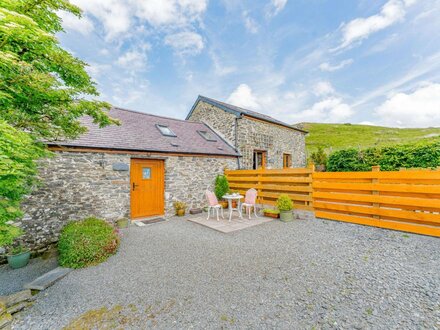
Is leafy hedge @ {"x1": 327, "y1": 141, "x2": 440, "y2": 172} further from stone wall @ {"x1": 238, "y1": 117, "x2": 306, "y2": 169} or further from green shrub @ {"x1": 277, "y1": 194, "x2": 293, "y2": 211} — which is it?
green shrub @ {"x1": 277, "y1": 194, "x2": 293, "y2": 211}

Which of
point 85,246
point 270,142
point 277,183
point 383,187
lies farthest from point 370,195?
point 85,246

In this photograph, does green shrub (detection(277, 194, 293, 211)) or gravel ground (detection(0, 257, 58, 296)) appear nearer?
gravel ground (detection(0, 257, 58, 296))

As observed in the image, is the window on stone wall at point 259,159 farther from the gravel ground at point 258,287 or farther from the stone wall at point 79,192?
the gravel ground at point 258,287

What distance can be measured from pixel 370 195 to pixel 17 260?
9.40 m

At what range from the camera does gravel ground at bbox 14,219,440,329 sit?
2.38 metres

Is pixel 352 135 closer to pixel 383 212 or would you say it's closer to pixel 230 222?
pixel 383 212

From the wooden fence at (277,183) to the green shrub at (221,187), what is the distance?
35 cm

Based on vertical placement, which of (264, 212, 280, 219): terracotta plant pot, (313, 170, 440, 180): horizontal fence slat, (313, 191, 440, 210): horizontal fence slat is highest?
(313, 170, 440, 180): horizontal fence slat

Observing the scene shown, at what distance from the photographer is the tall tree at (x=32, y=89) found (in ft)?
6.99

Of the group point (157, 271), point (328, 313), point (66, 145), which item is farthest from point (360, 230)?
point (66, 145)

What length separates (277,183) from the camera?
7934 millimetres

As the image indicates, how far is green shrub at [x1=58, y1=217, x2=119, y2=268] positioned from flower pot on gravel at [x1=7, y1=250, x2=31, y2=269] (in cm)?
99

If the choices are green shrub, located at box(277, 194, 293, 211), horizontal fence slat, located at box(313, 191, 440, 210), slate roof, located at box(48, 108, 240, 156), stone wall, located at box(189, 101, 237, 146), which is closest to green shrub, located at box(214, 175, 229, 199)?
slate roof, located at box(48, 108, 240, 156)

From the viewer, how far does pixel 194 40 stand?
30.4 ft
